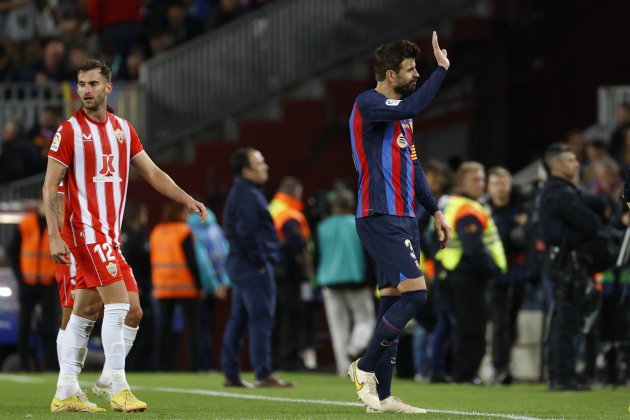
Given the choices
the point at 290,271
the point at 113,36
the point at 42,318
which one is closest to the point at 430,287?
the point at 290,271

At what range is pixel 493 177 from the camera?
57.4 ft

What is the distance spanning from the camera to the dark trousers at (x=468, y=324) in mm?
16344

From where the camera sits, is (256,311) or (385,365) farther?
(256,311)

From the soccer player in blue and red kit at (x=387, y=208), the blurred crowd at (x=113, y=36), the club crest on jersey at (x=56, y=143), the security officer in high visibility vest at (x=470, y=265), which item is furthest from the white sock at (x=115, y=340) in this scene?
the blurred crowd at (x=113, y=36)

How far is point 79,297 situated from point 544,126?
16.7 m

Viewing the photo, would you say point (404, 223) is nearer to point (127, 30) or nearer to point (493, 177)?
point (493, 177)

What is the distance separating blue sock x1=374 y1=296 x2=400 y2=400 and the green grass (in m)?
0.20

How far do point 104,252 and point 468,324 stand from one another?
6.04 meters

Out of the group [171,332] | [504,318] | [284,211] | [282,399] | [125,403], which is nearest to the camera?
[125,403]

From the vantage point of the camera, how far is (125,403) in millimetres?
11094

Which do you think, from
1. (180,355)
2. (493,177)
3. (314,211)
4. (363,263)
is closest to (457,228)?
(493,177)

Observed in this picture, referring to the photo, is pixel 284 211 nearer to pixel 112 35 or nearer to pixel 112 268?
pixel 112 35

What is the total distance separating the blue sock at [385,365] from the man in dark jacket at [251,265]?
15.6 feet

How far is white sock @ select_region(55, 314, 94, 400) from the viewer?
1128 cm
